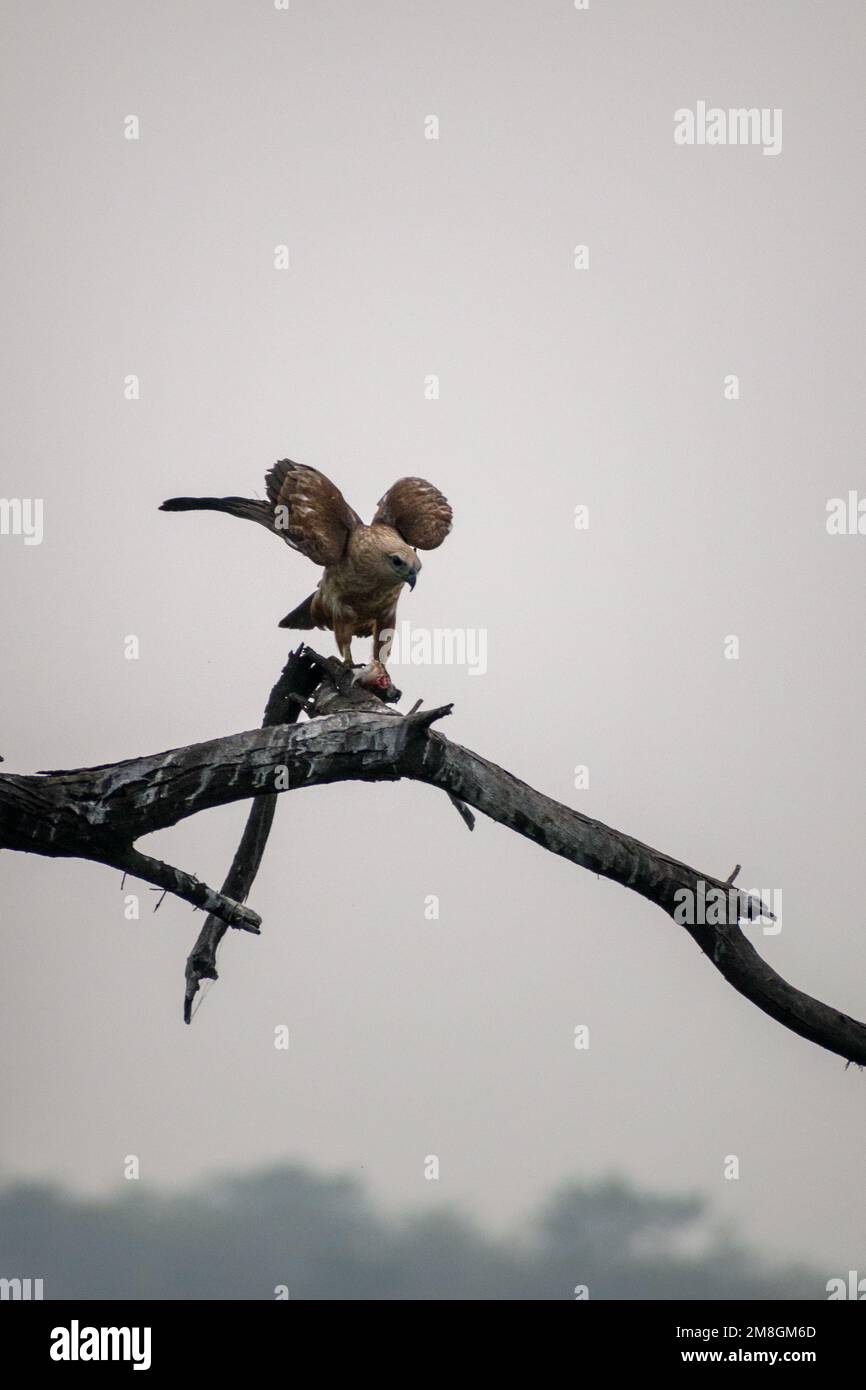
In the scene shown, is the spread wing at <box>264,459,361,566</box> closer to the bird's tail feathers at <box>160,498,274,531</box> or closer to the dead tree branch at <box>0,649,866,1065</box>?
the bird's tail feathers at <box>160,498,274,531</box>

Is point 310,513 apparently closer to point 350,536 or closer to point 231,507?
point 350,536

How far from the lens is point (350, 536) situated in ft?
18.8

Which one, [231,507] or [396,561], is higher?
[231,507]

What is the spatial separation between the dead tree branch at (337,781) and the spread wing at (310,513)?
1.40 m

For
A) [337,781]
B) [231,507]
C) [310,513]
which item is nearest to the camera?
[337,781]

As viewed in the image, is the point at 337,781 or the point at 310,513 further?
the point at 310,513

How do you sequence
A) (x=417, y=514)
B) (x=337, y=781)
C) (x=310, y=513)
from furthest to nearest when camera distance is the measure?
(x=417, y=514) < (x=310, y=513) < (x=337, y=781)

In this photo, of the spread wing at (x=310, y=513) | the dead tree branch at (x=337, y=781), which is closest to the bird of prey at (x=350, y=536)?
the spread wing at (x=310, y=513)

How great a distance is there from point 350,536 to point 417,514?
1.25ft

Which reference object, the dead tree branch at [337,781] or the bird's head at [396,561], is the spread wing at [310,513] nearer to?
the bird's head at [396,561]

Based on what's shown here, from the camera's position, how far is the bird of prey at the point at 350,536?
18.3 feet

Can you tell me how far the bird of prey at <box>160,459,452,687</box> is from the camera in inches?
219

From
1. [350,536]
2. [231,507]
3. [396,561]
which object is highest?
[231,507]

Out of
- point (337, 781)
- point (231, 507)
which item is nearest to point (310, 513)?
point (231, 507)
